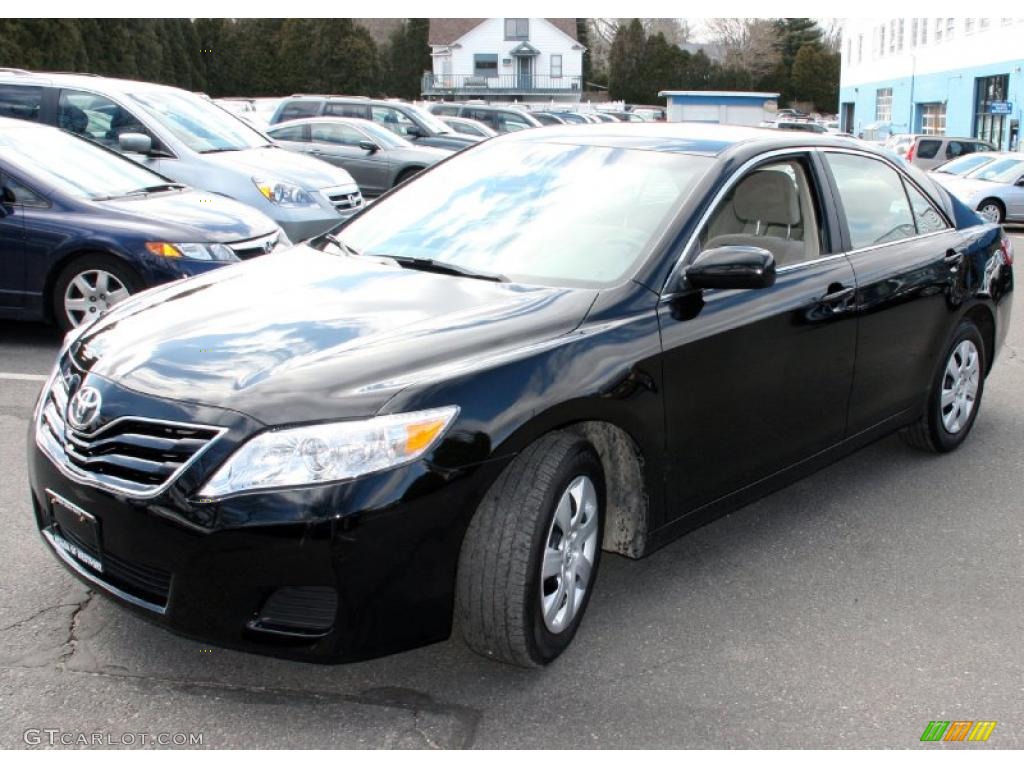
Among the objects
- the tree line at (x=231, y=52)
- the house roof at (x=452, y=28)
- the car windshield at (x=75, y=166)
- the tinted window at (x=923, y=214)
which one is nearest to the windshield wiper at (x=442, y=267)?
the tinted window at (x=923, y=214)

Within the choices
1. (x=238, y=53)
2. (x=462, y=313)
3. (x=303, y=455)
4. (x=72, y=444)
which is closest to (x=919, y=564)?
(x=462, y=313)

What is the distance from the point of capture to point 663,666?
355 centimetres

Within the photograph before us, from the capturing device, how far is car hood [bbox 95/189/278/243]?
24.2 ft

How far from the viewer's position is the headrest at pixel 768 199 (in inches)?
172

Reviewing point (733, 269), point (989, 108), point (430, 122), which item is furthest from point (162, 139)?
point (989, 108)

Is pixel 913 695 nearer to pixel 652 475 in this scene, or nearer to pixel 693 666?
pixel 693 666

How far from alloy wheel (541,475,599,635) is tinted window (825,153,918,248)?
201 cm

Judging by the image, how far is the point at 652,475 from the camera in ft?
12.3

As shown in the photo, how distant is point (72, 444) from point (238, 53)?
68853 millimetres

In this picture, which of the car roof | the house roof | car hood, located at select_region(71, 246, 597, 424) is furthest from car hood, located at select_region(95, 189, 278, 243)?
the house roof

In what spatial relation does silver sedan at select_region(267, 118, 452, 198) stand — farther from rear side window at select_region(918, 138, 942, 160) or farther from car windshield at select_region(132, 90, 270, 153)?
rear side window at select_region(918, 138, 942, 160)

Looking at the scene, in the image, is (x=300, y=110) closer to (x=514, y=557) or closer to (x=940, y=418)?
(x=940, y=418)

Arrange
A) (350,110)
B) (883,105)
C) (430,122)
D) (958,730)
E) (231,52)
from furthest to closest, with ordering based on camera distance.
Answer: (231,52), (883,105), (430,122), (350,110), (958,730)

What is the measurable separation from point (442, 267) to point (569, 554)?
117cm
